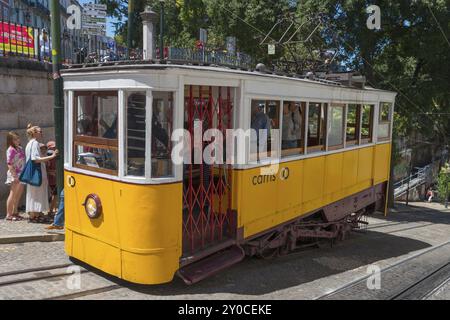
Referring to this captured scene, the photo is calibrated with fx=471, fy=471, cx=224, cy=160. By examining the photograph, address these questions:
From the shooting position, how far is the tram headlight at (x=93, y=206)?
5430mm

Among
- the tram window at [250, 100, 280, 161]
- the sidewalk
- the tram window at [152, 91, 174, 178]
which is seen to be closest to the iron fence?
the tram window at [250, 100, 280, 161]

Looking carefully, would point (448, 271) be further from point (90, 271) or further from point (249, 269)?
point (90, 271)

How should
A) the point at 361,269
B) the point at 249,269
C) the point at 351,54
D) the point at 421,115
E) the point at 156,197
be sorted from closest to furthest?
the point at 156,197 → the point at 249,269 → the point at 361,269 → the point at 351,54 → the point at 421,115

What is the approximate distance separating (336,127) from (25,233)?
17.5 feet

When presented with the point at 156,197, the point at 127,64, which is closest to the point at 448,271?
the point at 156,197

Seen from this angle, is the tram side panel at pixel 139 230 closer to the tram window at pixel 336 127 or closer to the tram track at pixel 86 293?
the tram track at pixel 86 293

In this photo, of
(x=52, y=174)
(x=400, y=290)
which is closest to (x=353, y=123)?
(x=400, y=290)

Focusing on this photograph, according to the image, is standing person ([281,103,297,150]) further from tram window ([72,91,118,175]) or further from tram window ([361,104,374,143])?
tram window ([361,104,374,143])

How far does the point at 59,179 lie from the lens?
755 cm

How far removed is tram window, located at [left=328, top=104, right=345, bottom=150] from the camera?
7.94m

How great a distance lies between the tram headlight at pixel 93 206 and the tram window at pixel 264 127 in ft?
6.44

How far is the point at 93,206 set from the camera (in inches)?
216

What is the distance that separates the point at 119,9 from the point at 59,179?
22319 millimetres

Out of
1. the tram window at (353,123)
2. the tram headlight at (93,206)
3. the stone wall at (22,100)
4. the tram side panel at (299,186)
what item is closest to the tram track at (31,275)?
the tram headlight at (93,206)
